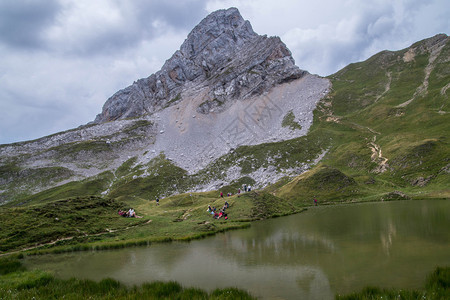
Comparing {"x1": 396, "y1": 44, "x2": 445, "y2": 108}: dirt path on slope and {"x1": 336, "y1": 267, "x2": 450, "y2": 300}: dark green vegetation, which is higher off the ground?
{"x1": 396, "y1": 44, "x2": 445, "y2": 108}: dirt path on slope

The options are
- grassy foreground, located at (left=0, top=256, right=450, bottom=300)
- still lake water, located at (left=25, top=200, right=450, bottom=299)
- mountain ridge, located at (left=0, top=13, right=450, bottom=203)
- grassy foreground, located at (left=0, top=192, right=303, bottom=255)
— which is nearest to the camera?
grassy foreground, located at (left=0, top=256, right=450, bottom=300)

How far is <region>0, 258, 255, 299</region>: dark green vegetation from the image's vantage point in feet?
37.8

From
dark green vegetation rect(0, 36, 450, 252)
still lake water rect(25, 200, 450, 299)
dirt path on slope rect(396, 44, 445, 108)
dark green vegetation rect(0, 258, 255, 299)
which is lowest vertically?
still lake water rect(25, 200, 450, 299)

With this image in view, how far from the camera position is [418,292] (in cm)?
933

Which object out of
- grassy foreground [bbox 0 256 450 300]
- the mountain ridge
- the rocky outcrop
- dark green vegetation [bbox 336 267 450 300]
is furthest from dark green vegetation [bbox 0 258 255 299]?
the rocky outcrop

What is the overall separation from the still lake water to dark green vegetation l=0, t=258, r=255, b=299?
1081 mm

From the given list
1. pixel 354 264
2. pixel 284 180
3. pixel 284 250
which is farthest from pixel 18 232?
pixel 284 180

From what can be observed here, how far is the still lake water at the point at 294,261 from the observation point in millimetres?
11672

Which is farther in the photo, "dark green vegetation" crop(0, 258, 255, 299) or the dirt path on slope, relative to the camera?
the dirt path on slope

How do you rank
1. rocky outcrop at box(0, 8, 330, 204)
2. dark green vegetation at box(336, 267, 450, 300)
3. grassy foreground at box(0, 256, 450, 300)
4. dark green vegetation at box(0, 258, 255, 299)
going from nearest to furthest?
dark green vegetation at box(336, 267, 450, 300)
grassy foreground at box(0, 256, 450, 300)
dark green vegetation at box(0, 258, 255, 299)
rocky outcrop at box(0, 8, 330, 204)

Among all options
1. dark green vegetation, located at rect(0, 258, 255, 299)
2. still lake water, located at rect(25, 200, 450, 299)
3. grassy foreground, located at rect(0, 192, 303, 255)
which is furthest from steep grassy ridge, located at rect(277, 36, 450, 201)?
dark green vegetation, located at rect(0, 258, 255, 299)

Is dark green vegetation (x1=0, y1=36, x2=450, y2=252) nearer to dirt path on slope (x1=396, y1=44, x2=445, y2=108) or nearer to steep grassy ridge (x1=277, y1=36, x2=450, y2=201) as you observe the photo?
steep grassy ridge (x1=277, y1=36, x2=450, y2=201)

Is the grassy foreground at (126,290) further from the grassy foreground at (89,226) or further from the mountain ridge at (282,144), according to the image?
the mountain ridge at (282,144)

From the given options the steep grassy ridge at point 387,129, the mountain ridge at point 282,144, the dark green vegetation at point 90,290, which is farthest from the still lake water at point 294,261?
the mountain ridge at point 282,144
